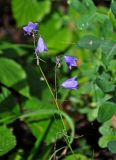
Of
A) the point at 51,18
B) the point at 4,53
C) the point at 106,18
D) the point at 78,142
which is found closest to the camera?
the point at 106,18

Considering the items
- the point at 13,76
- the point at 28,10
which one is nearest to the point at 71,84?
the point at 13,76

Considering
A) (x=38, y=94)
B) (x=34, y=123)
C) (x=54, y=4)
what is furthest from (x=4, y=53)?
(x=54, y=4)

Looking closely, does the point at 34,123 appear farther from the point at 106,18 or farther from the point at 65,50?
the point at 65,50

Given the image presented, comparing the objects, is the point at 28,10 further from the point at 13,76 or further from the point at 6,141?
the point at 6,141

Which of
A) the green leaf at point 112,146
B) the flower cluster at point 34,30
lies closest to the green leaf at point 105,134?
the green leaf at point 112,146

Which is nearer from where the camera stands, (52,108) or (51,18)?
(52,108)

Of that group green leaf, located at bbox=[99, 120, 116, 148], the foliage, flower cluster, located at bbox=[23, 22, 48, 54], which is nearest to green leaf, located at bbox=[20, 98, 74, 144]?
the foliage
